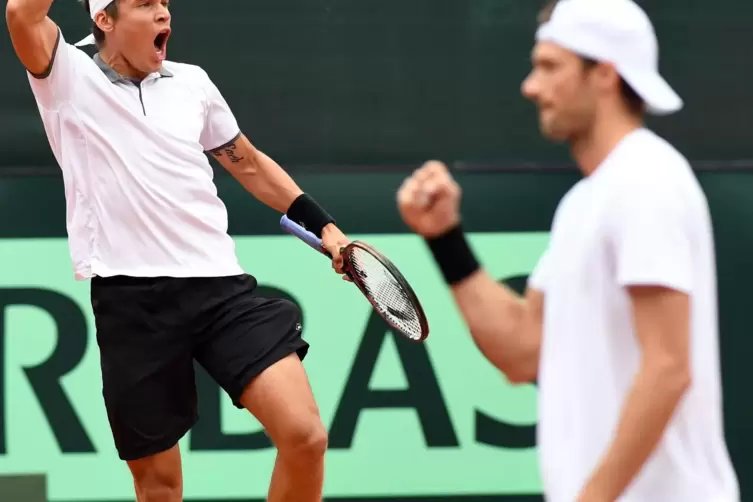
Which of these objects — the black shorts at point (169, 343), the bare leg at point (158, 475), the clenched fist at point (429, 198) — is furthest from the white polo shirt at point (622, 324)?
the bare leg at point (158, 475)

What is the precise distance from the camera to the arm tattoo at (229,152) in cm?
395

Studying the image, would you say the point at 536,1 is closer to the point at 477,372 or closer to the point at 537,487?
the point at 477,372

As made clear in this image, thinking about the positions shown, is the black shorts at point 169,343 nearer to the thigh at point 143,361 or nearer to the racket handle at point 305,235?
the thigh at point 143,361

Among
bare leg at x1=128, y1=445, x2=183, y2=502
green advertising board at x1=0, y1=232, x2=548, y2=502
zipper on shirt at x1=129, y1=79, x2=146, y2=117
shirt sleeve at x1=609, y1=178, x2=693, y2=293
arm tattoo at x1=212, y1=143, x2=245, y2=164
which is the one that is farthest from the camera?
green advertising board at x1=0, y1=232, x2=548, y2=502

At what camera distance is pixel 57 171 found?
448 cm

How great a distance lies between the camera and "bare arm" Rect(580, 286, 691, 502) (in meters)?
1.89

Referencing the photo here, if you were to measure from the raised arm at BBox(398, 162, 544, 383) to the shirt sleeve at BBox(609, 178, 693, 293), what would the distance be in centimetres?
30

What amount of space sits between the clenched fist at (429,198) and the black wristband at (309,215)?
169 cm

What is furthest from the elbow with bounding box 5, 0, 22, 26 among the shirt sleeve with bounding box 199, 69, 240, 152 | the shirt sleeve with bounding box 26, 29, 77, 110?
the shirt sleeve with bounding box 199, 69, 240, 152

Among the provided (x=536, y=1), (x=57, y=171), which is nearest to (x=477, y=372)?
(x=536, y=1)

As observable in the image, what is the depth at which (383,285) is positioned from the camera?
11.8 ft

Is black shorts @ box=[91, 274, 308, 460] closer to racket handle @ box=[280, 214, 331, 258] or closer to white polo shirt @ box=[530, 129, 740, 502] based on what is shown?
racket handle @ box=[280, 214, 331, 258]

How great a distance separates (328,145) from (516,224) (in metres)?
0.67

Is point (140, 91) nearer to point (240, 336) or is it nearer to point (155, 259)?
point (155, 259)
